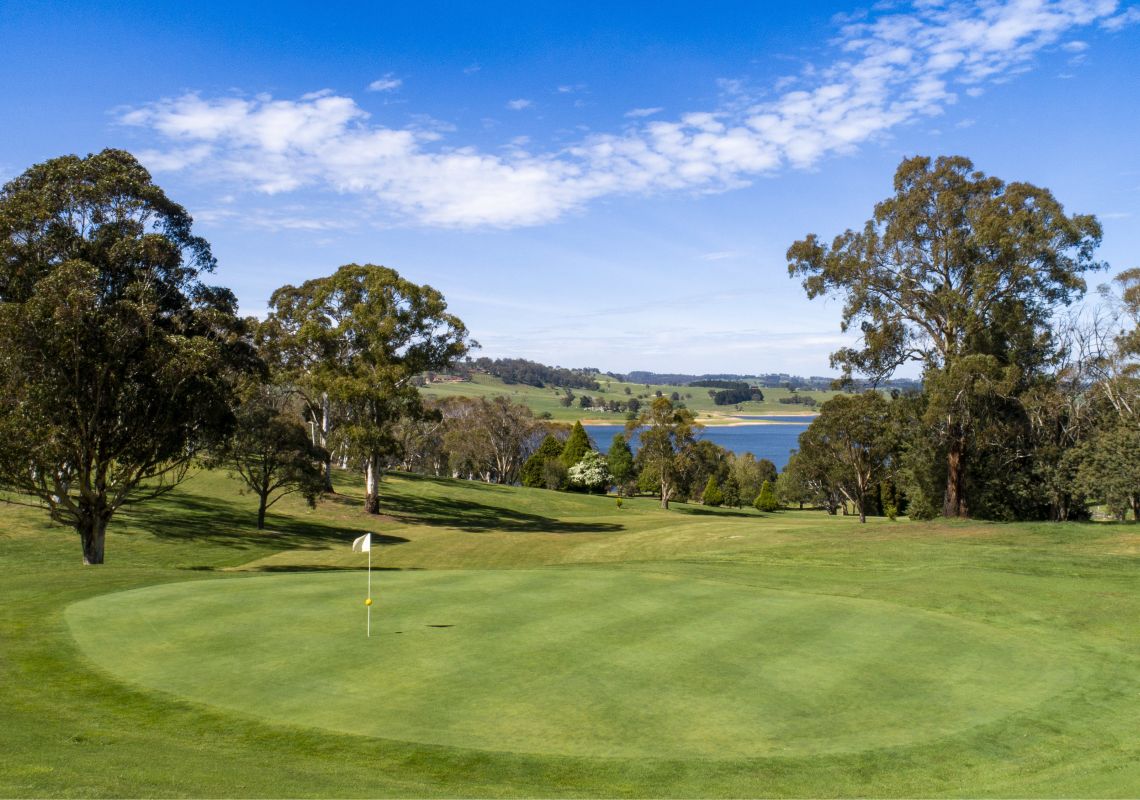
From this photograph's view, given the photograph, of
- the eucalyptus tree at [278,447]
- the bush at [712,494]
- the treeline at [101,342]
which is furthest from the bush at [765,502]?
the treeline at [101,342]

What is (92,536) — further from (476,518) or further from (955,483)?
(955,483)

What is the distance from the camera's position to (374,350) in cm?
4834

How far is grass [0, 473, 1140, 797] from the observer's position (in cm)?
909

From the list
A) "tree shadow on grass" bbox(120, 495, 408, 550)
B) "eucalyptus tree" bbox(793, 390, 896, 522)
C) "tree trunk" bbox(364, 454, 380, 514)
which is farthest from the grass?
"eucalyptus tree" bbox(793, 390, 896, 522)

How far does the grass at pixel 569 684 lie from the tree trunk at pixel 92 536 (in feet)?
27.8

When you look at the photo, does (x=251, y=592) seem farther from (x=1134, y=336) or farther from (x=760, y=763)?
(x=1134, y=336)

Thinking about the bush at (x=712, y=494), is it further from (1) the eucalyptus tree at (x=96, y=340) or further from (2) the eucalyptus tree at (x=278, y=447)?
(1) the eucalyptus tree at (x=96, y=340)

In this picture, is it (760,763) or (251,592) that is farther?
(251,592)

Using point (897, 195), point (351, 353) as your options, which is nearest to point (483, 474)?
point (351, 353)

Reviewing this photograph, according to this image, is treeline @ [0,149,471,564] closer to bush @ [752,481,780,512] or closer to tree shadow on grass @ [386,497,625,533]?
tree shadow on grass @ [386,497,625,533]

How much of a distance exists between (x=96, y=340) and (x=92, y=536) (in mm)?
7363

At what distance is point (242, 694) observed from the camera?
11000 millimetres

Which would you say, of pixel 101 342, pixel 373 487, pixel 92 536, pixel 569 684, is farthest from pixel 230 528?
pixel 569 684

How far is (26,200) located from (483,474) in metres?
84.5
